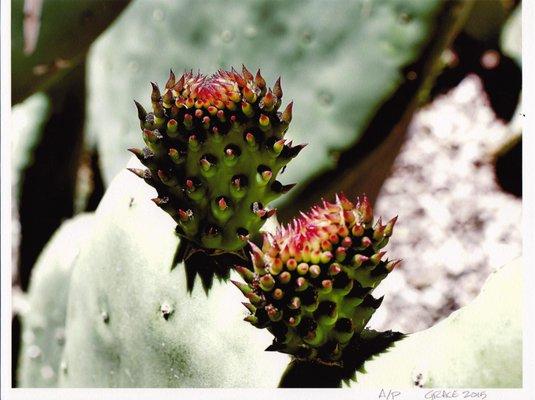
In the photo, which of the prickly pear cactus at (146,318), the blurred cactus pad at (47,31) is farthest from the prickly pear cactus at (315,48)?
the prickly pear cactus at (146,318)

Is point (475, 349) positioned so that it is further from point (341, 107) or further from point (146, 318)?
point (341, 107)

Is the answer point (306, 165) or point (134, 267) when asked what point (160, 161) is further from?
point (306, 165)

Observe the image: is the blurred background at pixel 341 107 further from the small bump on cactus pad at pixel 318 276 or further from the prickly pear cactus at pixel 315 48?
the small bump on cactus pad at pixel 318 276

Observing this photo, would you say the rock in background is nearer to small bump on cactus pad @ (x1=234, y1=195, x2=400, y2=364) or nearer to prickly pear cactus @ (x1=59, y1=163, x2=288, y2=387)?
prickly pear cactus @ (x1=59, y1=163, x2=288, y2=387)

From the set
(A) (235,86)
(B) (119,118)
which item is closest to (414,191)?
(B) (119,118)

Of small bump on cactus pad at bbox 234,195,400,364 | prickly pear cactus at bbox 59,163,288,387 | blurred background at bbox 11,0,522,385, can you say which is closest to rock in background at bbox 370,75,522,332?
blurred background at bbox 11,0,522,385

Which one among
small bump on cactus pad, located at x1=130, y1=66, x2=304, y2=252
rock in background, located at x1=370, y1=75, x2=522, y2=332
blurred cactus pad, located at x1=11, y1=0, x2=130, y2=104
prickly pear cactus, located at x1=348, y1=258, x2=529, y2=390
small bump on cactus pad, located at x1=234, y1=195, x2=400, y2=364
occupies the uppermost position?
blurred cactus pad, located at x1=11, y1=0, x2=130, y2=104
